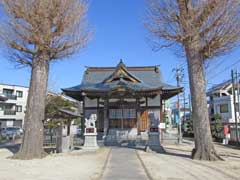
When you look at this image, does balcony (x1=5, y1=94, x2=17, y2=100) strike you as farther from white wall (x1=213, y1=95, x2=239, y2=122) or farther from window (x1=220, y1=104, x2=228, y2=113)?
window (x1=220, y1=104, x2=228, y2=113)

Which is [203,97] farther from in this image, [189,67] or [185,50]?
[185,50]

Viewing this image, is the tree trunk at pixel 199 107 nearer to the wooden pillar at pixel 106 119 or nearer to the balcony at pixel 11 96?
the wooden pillar at pixel 106 119

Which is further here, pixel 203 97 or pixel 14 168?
pixel 203 97

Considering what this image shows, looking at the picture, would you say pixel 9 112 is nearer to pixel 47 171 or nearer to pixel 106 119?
pixel 106 119

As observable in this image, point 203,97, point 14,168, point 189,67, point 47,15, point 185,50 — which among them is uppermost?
point 47,15

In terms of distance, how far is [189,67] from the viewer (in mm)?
11266

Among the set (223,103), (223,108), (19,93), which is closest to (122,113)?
(223,103)

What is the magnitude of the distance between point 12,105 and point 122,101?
34.6 metres

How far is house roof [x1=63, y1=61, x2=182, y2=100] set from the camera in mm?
19109

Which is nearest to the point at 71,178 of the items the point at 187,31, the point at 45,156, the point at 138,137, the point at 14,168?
the point at 14,168

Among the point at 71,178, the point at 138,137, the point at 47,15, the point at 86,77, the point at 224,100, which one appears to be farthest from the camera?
the point at 224,100

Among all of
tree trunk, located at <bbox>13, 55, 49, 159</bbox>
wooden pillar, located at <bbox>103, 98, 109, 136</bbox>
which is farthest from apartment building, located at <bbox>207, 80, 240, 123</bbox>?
tree trunk, located at <bbox>13, 55, 49, 159</bbox>

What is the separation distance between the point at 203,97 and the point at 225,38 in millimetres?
2625

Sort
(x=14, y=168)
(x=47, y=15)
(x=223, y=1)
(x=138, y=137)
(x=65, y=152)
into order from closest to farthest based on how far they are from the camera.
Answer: (x=14, y=168), (x=223, y=1), (x=47, y=15), (x=65, y=152), (x=138, y=137)
